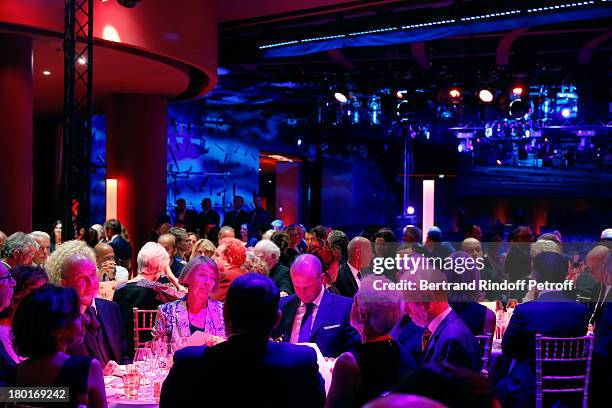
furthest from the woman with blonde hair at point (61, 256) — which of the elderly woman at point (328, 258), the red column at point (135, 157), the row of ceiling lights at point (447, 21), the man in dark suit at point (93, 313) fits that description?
the red column at point (135, 157)

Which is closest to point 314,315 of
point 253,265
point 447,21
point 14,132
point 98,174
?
point 253,265

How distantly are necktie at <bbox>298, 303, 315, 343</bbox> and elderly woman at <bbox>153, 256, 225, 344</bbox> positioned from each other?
1.72 ft

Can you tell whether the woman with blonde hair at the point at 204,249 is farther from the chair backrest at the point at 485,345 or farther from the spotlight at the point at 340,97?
the spotlight at the point at 340,97

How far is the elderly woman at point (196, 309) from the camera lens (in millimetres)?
4527

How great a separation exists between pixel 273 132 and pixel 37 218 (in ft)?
20.3

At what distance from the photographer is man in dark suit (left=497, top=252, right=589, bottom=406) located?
4.84m

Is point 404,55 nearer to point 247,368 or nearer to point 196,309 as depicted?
point 196,309

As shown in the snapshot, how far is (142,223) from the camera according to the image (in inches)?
514

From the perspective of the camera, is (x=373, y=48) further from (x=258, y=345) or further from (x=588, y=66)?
(x=258, y=345)

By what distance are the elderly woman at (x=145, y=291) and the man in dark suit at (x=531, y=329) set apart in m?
2.45

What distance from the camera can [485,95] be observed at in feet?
45.5

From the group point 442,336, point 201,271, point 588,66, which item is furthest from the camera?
point 588,66

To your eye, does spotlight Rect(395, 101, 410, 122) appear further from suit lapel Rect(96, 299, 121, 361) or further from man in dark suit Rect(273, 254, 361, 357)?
suit lapel Rect(96, 299, 121, 361)

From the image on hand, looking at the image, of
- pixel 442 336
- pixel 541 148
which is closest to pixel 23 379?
pixel 442 336
